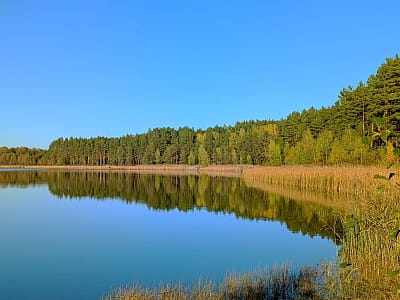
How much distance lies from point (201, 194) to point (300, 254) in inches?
627

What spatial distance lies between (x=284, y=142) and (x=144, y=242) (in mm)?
51545

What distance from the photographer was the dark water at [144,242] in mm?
7547

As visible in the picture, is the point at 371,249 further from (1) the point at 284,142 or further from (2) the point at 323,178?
(1) the point at 284,142

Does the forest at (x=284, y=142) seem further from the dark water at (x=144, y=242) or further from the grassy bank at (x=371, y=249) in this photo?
the dark water at (x=144, y=242)

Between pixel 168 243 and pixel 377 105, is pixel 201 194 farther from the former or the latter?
pixel 377 105

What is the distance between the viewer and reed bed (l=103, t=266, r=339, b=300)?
218 inches

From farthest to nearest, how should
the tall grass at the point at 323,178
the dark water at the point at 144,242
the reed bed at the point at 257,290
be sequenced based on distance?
the tall grass at the point at 323,178, the dark water at the point at 144,242, the reed bed at the point at 257,290

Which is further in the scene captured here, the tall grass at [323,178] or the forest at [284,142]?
the forest at [284,142]

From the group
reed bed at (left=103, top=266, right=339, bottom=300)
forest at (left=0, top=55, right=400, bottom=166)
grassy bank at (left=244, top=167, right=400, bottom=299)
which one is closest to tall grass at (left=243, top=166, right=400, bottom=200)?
forest at (left=0, top=55, right=400, bottom=166)

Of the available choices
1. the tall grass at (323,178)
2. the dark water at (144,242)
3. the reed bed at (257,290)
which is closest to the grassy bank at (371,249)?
the reed bed at (257,290)

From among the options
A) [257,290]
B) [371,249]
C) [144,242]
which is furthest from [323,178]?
[257,290]

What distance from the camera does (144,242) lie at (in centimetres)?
1113

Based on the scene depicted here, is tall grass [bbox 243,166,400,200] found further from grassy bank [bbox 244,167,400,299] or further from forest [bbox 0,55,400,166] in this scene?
grassy bank [bbox 244,167,400,299]

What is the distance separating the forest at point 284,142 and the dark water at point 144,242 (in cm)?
404
